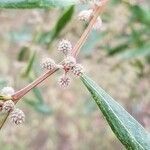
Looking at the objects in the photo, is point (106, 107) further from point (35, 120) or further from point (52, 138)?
point (52, 138)

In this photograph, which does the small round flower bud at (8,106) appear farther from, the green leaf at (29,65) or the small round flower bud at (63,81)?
the green leaf at (29,65)

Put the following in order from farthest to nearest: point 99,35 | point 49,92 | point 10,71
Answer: point 49,92 < point 10,71 < point 99,35

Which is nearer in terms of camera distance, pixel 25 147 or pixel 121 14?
pixel 121 14

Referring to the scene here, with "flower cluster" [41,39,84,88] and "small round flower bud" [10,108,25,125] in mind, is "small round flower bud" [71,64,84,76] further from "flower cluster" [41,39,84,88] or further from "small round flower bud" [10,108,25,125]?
"small round flower bud" [10,108,25,125]

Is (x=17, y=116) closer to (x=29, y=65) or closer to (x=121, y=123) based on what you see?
(x=121, y=123)

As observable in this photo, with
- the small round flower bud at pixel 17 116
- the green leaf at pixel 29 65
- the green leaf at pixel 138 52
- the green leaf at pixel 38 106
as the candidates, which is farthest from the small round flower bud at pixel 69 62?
the green leaf at pixel 138 52

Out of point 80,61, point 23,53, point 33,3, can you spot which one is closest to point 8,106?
point 33,3

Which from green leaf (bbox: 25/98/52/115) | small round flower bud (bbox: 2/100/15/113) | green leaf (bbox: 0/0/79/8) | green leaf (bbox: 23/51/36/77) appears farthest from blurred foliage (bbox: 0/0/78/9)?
green leaf (bbox: 25/98/52/115)

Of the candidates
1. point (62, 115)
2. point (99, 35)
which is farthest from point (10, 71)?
point (99, 35)
